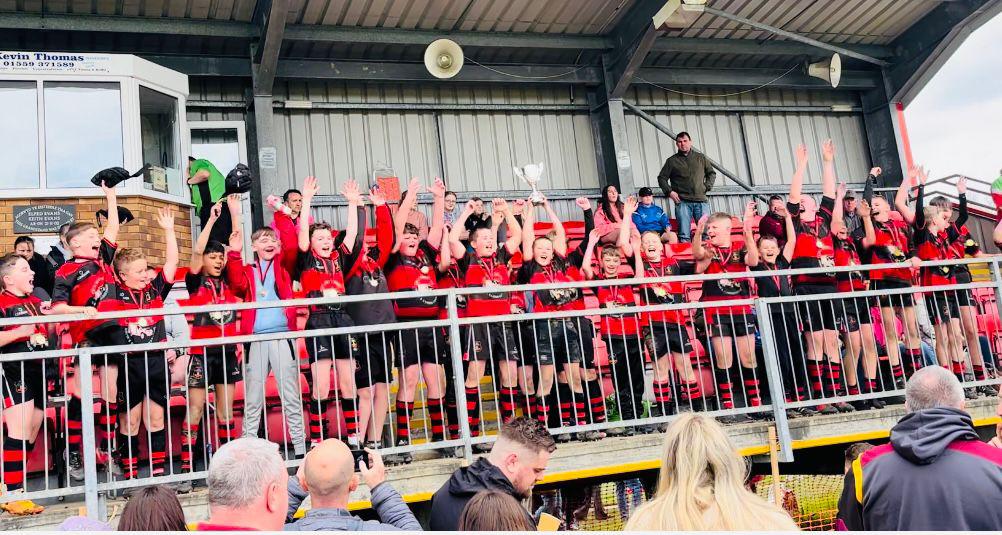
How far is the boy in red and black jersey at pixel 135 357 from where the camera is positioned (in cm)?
516

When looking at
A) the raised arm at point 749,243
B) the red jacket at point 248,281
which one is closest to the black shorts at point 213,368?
the red jacket at point 248,281

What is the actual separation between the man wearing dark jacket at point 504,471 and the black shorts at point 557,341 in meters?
1.88

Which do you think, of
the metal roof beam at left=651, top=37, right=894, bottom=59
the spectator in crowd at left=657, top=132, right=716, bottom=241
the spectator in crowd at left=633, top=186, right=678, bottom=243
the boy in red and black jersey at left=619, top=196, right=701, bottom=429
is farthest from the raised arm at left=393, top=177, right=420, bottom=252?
the metal roof beam at left=651, top=37, right=894, bottom=59

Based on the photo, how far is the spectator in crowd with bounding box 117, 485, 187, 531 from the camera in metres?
3.06

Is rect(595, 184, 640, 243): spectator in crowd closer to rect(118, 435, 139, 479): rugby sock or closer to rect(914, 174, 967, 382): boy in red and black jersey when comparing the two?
rect(914, 174, 967, 382): boy in red and black jersey

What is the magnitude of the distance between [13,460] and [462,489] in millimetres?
2799

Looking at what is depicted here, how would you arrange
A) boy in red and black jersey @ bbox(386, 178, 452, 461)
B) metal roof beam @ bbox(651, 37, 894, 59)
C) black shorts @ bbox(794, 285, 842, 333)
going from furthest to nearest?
metal roof beam @ bbox(651, 37, 894, 59) → black shorts @ bbox(794, 285, 842, 333) → boy in red and black jersey @ bbox(386, 178, 452, 461)

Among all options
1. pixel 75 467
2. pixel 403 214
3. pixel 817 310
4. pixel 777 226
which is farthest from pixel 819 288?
pixel 75 467

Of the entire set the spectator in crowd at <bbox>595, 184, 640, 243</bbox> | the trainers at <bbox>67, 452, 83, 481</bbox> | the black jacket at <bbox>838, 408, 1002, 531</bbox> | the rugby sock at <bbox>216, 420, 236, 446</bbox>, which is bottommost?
the black jacket at <bbox>838, 408, 1002, 531</bbox>

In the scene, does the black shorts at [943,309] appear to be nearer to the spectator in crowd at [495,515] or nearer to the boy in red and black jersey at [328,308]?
the boy in red and black jersey at [328,308]

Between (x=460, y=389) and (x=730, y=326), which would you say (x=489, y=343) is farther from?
(x=730, y=326)

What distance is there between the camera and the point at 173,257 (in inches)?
225

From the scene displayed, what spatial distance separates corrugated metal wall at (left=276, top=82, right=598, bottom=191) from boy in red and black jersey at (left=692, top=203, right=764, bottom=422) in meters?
6.10

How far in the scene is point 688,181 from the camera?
38.6 ft
